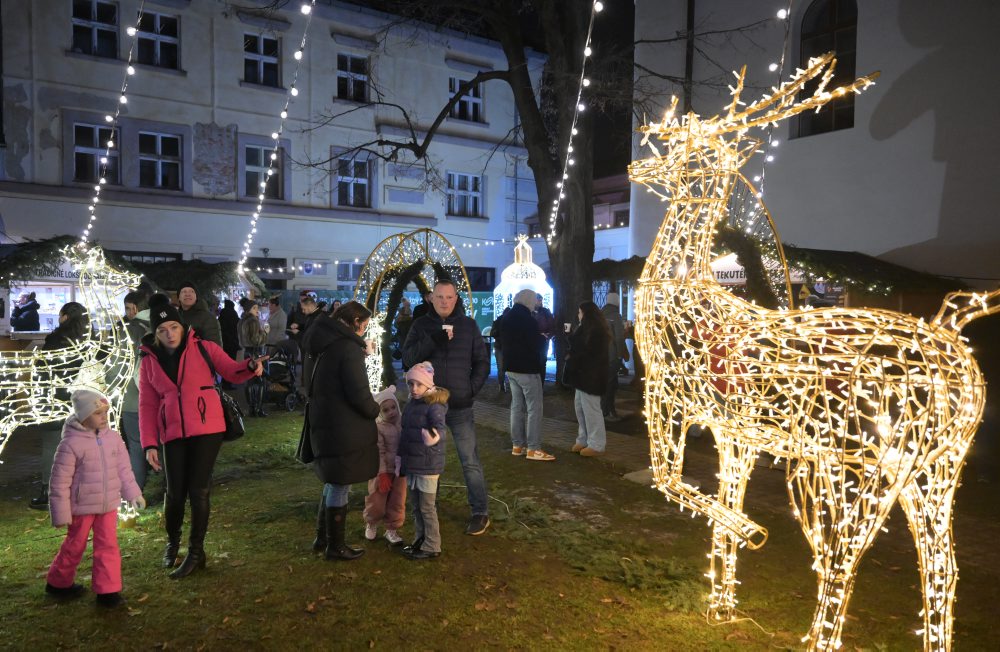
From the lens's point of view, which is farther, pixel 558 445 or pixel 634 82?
pixel 634 82

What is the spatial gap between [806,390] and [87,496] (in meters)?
3.82

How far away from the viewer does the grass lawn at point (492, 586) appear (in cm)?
351

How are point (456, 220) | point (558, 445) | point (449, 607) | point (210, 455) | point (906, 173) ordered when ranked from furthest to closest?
point (456, 220) → point (906, 173) → point (558, 445) → point (210, 455) → point (449, 607)

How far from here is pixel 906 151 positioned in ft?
33.0

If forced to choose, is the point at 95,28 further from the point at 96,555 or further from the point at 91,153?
the point at 96,555

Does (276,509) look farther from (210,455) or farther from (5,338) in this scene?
(5,338)

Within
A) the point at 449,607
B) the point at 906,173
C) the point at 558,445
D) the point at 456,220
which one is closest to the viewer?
the point at 449,607

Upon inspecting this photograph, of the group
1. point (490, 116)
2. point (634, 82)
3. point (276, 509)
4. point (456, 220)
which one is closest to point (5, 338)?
point (276, 509)

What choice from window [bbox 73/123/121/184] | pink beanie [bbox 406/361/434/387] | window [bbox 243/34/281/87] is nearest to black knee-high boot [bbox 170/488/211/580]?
pink beanie [bbox 406/361/434/387]

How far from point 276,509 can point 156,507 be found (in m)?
1.03

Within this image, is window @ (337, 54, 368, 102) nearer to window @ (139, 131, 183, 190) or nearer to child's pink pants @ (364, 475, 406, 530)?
window @ (139, 131, 183, 190)

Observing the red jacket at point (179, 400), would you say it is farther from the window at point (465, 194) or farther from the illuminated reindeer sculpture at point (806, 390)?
the window at point (465, 194)

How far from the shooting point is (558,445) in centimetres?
802

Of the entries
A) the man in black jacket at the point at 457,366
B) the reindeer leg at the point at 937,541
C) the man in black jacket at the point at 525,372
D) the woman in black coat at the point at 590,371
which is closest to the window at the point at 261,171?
the man in black jacket at the point at 525,372
